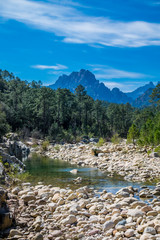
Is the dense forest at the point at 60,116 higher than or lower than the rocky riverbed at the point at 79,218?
A: higher

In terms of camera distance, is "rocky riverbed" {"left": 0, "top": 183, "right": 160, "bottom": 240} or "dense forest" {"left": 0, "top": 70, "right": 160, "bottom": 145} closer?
"rocky riverbed" {"left": 0, "top": 183, "right": 160, "bottom": 240}

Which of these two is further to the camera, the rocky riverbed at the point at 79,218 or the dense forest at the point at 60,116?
the dense forest at the point at 60,116

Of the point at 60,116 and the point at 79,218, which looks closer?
the point at 79,218

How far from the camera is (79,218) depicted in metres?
8.40

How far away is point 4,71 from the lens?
320 ft

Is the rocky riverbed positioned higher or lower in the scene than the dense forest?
lower

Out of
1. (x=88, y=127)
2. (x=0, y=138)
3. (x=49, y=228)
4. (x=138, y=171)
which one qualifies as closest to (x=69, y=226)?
(x=49, y=228)

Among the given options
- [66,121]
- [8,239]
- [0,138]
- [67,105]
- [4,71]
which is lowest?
[8,239]

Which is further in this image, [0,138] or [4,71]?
[4,71]

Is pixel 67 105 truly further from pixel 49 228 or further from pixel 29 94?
pixel 49 228

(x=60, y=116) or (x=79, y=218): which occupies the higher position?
(x=60, y=116)

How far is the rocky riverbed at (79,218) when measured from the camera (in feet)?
23.5

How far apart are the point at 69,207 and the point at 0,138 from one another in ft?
57.1

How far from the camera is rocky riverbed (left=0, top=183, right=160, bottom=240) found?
7.15m
